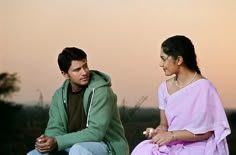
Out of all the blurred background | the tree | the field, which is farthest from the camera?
the tree

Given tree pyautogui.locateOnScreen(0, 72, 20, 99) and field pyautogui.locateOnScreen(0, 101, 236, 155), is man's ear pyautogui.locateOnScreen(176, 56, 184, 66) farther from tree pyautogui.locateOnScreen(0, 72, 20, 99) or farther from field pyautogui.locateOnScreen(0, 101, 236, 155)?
tree pyautogui.locateOnScreen(0, 72, 20, 99)

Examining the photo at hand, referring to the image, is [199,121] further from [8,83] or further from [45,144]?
[8,83]

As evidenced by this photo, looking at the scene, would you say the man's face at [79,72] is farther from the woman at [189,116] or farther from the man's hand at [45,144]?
the woman at [189,116]

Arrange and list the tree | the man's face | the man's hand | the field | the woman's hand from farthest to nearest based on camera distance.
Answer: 1. the tree
2. the field
3. the man's face
4. the man's hand
5. the woman's hand

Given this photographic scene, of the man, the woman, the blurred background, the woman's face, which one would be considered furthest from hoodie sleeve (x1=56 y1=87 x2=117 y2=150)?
the blurred background

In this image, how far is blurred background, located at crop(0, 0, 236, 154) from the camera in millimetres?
3836

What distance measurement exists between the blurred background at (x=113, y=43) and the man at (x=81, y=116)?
960 mm

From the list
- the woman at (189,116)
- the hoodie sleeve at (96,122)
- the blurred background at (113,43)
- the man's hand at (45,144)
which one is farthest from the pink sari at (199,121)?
the blurred background at (113,43)

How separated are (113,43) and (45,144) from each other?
1.34 m

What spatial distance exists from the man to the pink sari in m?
0.34

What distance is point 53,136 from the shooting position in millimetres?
2930

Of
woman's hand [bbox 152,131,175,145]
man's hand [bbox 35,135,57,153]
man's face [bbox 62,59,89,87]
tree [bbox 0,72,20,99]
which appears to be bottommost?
man's hand [bbox 35,135,57,153]

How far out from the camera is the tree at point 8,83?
4070mm

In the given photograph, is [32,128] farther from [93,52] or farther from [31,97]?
[93,52]
